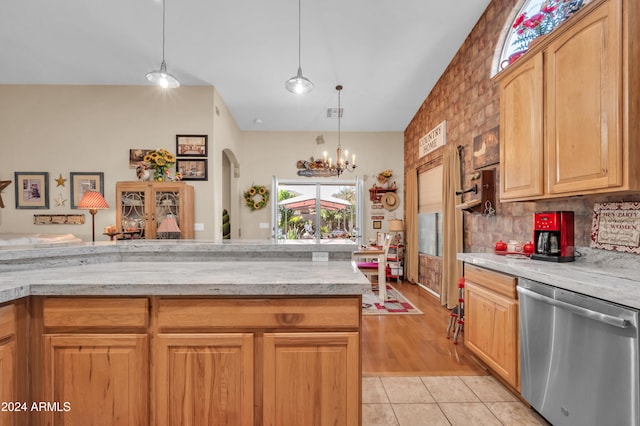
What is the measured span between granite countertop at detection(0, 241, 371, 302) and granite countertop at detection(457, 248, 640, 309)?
1.08 metres

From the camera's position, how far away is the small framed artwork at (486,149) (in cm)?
301

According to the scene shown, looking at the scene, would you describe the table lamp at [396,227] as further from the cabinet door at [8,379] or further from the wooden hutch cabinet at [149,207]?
the cabinet door at [8,379]

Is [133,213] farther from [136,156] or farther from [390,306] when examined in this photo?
[390,306]

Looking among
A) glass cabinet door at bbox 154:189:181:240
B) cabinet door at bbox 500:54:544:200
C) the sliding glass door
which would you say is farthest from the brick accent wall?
glass cabinet door at bbox 154:189:181:240

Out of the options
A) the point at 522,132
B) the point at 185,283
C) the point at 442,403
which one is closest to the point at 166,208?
the point at 185,283

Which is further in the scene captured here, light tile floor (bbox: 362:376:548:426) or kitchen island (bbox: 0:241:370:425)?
light tile floor (bbox: 362:376:548:426)

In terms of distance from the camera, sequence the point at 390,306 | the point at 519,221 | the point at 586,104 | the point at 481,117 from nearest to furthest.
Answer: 1. the point at 586,104
2. the point at 519,221
3. the point at 481,117
4. the point at 390,306

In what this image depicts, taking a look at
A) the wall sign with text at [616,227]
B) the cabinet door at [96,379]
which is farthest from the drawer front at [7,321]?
the wall sign with text at [616,227]

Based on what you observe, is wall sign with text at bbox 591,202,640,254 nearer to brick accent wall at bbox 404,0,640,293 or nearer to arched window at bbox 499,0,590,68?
brick accent wall at bbox 404,0,640,293

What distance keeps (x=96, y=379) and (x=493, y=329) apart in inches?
94.8

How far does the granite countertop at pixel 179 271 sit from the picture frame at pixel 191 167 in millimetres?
2464

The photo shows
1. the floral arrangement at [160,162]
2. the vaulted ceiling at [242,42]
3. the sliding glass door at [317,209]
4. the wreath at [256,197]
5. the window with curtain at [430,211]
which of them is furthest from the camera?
the sliding glass door at [317,209]

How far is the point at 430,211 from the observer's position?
5.08 metres

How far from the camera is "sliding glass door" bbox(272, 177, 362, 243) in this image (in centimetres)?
632
